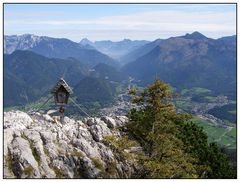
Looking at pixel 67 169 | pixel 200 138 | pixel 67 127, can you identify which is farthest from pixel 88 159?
pixel 200 138

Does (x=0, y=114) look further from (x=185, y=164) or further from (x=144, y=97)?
(x=185, y=164)

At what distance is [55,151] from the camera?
2800 cm

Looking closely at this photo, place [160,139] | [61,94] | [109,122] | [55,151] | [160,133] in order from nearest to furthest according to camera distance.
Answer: [55,151], [160,139], [160,133], [61,94], [109,122]

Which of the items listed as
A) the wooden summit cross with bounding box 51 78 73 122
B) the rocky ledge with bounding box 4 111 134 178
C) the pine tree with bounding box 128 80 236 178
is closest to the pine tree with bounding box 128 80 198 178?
the pine tree with bounding box 128 80 236 178

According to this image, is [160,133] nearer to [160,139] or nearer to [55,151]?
[160,139]

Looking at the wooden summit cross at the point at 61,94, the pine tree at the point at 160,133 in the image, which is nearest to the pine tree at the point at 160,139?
the pine tree at the point at 160,133

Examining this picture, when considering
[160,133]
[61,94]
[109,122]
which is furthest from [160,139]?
[61,94]

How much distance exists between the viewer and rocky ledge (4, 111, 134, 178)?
25734 mm

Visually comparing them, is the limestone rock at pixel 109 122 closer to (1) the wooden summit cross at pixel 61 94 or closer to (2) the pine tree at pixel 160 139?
(2) the pine tree at pixel 160 139

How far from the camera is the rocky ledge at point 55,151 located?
25.7 metres

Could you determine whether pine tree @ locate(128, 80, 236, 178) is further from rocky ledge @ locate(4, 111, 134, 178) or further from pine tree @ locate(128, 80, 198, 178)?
rocky ledge @ locate(4, 111, 134, 178)

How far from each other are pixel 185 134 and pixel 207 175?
7406 millimetres

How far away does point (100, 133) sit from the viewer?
3291 centimetres

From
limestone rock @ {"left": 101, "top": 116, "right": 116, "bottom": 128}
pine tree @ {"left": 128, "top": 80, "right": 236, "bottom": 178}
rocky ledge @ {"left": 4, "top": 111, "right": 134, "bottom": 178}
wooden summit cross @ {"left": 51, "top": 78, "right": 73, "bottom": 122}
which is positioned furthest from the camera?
limestone rock @ {"left": 101, "top": 116, "right": 116, "bottom": 128}
